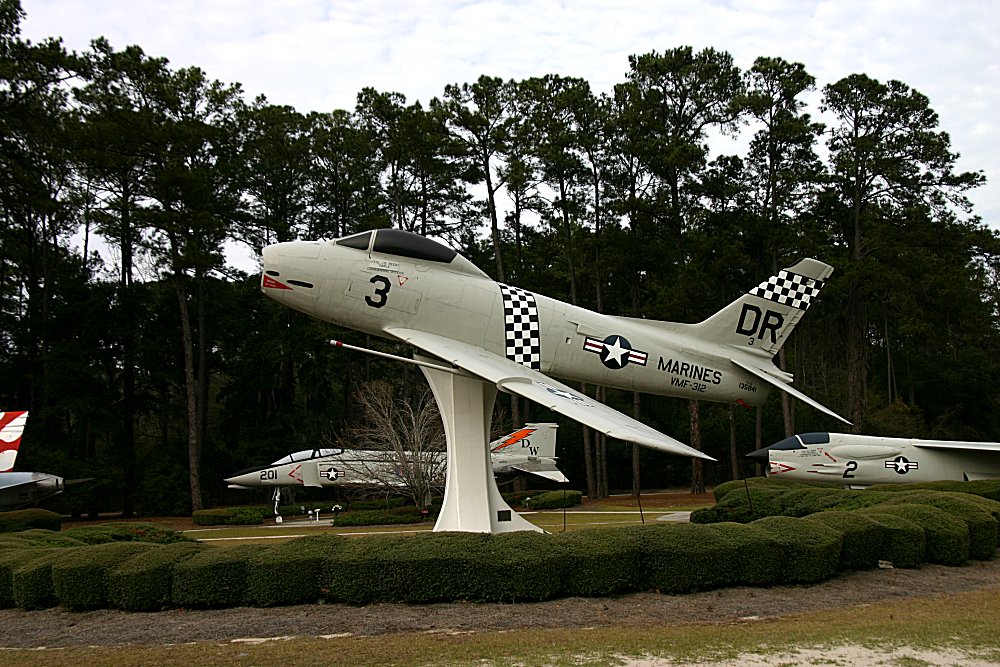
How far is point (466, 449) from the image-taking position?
525 inches

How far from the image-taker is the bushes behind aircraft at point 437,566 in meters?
9.29

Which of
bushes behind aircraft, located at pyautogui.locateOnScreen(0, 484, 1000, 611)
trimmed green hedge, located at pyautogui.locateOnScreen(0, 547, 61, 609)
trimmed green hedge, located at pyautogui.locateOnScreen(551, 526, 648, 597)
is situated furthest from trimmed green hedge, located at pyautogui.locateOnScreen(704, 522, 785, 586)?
trimmed green hedge, located at pyautogui.locateOnScreen(0, 547, 61, 609)

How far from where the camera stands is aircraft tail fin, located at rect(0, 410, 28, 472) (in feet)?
58.7

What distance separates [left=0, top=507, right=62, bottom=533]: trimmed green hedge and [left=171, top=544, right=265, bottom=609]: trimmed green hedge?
1023 cm

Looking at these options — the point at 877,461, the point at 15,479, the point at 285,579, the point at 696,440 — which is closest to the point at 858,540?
the point at 285,579

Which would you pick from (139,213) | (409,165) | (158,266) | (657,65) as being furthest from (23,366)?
(657,65)

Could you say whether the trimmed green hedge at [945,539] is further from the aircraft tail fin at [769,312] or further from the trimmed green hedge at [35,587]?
the trimmed green hedge at [35,587]

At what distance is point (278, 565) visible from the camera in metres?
9.41

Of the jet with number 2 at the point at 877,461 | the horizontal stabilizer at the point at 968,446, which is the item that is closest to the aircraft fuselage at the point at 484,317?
the jet with number 2 at the point at 877,461

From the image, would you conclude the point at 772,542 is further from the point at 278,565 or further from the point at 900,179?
the point at 900,179

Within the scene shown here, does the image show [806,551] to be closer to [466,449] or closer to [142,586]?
[466,449]

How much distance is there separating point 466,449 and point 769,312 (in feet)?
20.4

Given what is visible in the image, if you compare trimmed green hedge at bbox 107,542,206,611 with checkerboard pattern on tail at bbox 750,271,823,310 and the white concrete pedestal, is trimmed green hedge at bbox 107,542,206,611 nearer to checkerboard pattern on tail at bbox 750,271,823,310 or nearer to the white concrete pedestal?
the white concrete pedestal

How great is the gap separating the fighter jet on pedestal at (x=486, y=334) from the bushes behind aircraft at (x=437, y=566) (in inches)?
91.4
